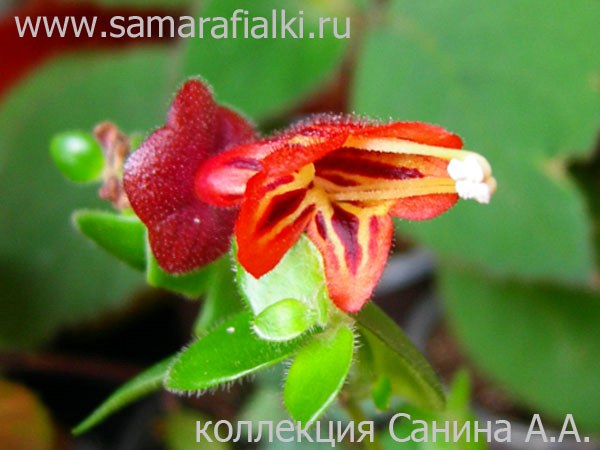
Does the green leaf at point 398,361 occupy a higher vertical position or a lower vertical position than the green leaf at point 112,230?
lower

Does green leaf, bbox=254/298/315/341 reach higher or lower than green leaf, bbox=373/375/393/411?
higher

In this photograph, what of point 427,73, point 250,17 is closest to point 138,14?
point 250,17

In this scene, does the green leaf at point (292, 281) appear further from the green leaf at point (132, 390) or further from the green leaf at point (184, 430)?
the green leaf at point (184, 430)

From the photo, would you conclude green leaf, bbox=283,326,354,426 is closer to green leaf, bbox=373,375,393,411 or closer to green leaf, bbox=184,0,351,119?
green leaf, bbox=373,375,393,411

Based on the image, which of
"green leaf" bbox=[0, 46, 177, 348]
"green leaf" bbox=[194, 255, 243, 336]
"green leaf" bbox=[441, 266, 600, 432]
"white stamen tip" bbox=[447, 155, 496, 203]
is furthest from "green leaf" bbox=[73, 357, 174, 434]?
"green leaf" bbox=[441, 266, 600, 432]

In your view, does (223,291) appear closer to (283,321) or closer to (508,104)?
(283,321)

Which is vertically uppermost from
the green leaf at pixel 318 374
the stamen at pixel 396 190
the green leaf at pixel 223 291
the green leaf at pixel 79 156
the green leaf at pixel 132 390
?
the green leaf at pixel 79 156

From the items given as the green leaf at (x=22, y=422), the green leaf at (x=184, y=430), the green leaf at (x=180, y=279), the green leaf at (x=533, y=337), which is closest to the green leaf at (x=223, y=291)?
the green leaf at (x=180, y=279)
